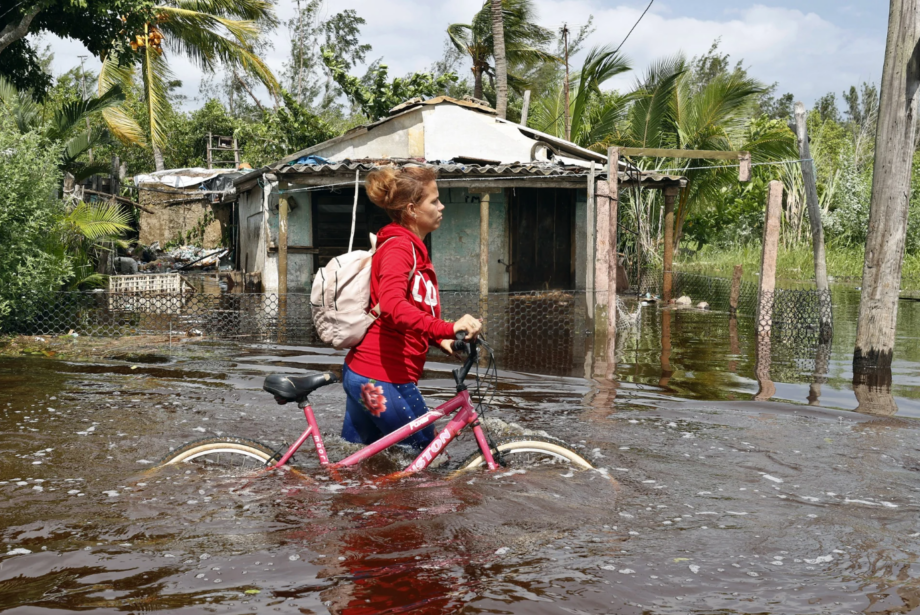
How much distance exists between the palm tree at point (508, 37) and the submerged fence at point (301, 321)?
13110 millimetres

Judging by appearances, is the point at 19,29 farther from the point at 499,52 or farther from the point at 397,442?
the point at 499,52

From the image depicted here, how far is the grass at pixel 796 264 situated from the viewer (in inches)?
908

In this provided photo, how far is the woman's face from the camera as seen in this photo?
3949mm

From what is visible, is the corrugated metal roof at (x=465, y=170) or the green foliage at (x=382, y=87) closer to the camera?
the corrugated metal roof at (x=465, y=170)

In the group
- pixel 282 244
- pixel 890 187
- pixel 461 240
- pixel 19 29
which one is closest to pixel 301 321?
pixel 282 244

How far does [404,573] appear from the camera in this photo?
3.30 meters

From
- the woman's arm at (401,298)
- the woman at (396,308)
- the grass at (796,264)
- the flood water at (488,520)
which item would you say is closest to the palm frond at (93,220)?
the flood water at (488,520)

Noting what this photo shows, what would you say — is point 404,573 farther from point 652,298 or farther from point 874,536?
point 652,298

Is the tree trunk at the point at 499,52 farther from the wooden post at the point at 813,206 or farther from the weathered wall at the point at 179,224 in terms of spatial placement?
the wooden post at the point at 813,206

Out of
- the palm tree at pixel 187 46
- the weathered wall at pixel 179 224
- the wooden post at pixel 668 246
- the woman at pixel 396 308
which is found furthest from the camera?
the weathered wall at pixel 179 224

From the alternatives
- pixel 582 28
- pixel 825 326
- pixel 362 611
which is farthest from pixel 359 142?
pixel 582 28

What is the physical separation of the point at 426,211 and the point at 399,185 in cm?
19

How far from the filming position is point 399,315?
3.70 m

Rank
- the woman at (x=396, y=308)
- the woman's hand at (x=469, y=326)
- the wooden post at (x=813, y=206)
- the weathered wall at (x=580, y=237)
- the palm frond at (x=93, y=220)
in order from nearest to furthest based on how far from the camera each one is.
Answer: the woman's hand at (x=469, y=326), the woman at (x=396, y=308), the wooden post at (x=813, y=206), the palm frond at (x=93, y=220), the weathered wall at (x=580, y=237)
